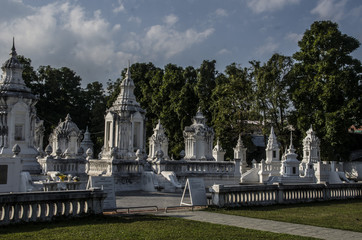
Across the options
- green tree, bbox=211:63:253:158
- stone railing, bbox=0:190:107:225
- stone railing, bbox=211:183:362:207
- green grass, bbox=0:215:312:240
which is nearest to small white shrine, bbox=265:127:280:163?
green tree, bbox=211:63:253:158

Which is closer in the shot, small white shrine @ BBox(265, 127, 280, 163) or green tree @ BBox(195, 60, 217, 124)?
small white shrine @ BBox(265, 127, 280, 163)

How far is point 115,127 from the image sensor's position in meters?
27.4

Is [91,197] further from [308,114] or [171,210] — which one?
[308,114]

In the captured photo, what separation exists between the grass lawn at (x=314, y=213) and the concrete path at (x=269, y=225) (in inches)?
21.3

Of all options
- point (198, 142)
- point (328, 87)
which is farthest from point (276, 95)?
point (198, 142)

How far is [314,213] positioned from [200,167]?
43.1 ft

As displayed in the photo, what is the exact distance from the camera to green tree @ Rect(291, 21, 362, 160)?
39.7 m

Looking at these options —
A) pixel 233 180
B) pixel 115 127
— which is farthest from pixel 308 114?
pixel 115 127

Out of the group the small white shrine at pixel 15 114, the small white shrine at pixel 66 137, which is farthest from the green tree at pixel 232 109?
the small white shrine at pixel 15 114

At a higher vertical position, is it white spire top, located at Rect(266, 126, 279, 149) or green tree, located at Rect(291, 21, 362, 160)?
green tree, located at Rect(291, 21, 362, 160)

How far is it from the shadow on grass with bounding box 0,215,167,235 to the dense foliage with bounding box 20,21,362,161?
31.6 meters

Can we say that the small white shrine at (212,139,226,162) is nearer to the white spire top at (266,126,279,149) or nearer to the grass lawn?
the white spire top at (266,126,279,149)

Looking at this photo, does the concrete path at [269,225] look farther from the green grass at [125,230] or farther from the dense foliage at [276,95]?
the dense foliage at [276,95]

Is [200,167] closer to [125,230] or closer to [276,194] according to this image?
[276,194]
